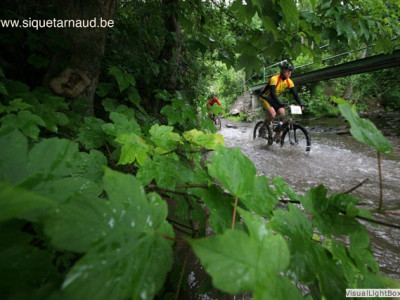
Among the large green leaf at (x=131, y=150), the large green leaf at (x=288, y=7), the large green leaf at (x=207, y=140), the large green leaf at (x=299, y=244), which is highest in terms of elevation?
the large green leaf at (x=288, y=7)

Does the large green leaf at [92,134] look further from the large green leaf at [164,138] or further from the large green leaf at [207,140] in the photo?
the large green leaf at [207,140]

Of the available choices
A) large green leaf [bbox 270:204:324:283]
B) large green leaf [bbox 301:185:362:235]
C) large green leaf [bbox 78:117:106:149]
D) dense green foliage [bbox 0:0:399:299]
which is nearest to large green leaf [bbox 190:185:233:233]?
dense green foliage [bbox 0:0:399:299]

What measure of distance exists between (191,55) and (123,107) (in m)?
2.43

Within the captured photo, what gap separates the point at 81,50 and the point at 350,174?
13.5 feet

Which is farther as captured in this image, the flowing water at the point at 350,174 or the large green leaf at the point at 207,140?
the flowing water at the point at 350,174

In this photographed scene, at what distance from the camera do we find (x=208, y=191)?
706 mm

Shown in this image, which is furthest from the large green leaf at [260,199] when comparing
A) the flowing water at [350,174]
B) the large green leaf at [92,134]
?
the flowing water at [350,174]

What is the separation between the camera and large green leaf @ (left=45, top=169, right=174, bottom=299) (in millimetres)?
304

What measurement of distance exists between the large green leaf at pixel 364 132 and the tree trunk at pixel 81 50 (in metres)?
1.97

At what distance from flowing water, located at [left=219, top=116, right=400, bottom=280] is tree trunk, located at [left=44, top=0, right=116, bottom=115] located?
8.21ft

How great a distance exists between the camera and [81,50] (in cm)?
183

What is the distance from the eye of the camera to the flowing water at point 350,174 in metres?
1.65

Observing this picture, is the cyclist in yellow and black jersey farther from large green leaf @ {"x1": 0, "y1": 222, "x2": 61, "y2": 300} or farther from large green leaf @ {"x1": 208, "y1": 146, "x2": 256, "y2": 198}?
large green leaf @ {"x1": 0, "y1": 222, "x2": 61, "y2": 300}

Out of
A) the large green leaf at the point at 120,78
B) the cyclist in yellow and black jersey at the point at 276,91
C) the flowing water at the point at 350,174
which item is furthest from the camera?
the cyclist in yellow and black jersey at the point at 276,91
